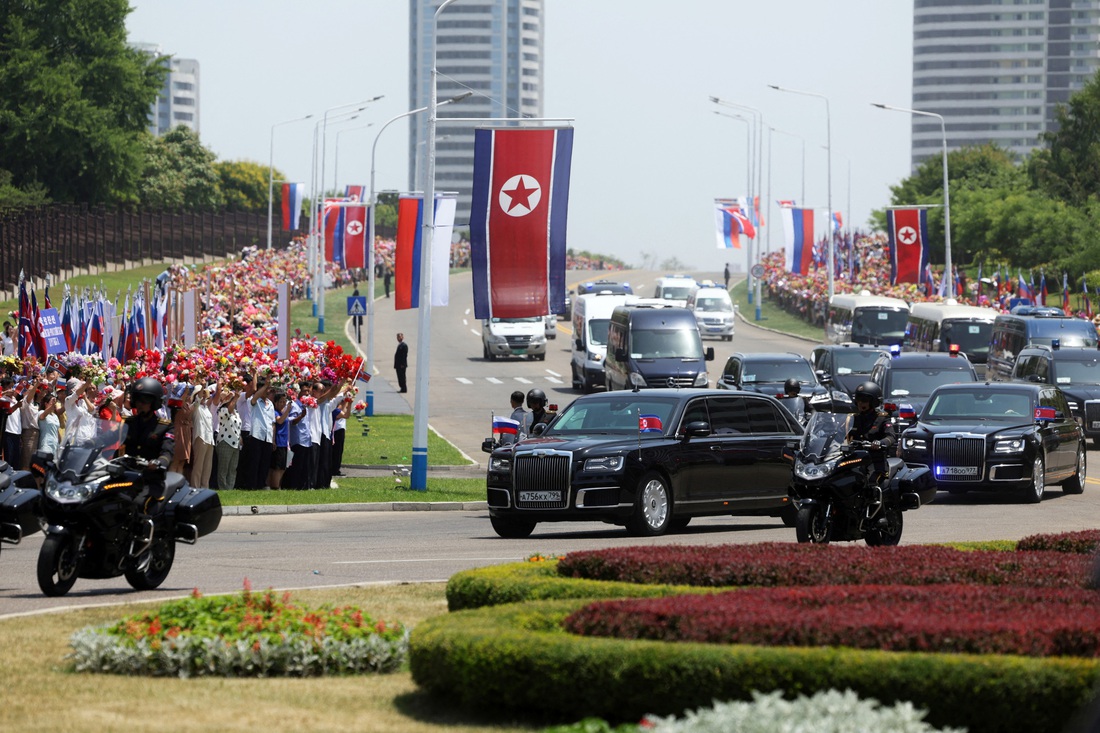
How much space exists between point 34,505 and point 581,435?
7228 mm

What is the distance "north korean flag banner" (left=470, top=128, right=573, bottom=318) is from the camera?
25.3 m

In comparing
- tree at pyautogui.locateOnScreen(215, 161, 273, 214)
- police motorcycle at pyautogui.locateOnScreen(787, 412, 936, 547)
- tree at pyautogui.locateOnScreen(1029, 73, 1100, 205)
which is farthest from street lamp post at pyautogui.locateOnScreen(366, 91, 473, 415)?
tree at pyautogui.locateOnScreen(215, 161, 273, 214)

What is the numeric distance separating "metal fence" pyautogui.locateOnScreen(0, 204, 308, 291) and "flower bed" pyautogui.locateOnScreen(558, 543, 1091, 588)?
41.0m

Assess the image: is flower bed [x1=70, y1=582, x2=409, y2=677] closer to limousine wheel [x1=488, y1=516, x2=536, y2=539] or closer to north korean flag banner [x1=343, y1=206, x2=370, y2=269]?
limousine wheel [x1=488, y1=516, x2=536, y2=539]

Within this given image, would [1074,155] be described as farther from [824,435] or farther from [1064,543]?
[1064,543]

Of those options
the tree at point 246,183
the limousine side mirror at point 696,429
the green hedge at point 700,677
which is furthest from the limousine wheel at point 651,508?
the tree at point 246,183

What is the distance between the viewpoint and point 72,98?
278 feet

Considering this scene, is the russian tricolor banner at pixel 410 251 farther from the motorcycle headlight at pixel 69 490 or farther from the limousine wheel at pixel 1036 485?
the motorcycle headlight at pixel 69 490

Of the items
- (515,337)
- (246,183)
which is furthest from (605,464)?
(246,183)

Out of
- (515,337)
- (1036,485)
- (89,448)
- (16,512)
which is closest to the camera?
(89,448)

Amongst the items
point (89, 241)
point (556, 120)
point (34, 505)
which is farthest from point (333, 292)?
point (34, 505)

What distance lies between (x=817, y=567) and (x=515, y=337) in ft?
173

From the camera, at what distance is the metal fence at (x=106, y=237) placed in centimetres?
5466

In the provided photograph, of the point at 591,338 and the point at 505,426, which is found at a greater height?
the point at 591,338
